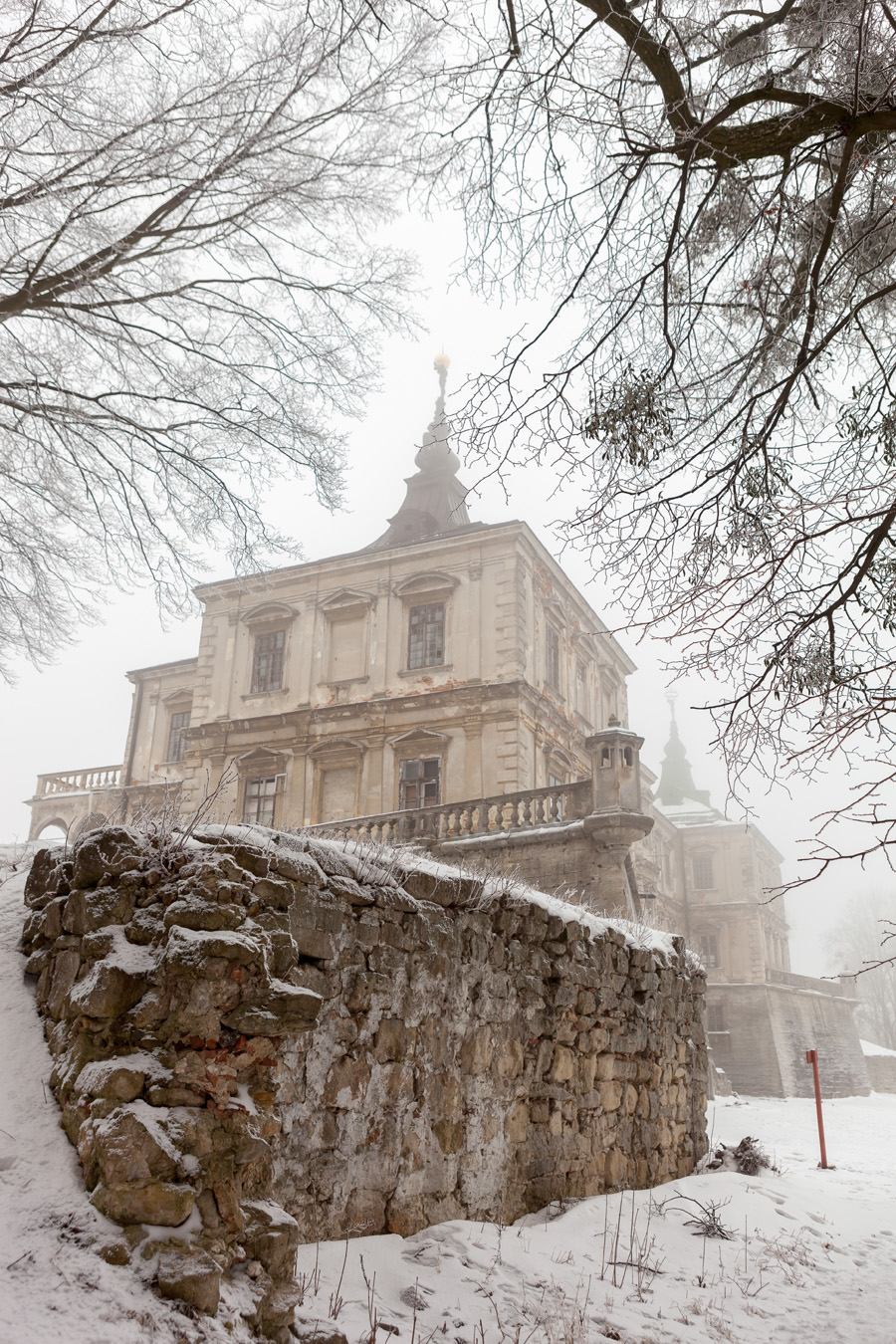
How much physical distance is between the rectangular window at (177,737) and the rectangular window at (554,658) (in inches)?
494

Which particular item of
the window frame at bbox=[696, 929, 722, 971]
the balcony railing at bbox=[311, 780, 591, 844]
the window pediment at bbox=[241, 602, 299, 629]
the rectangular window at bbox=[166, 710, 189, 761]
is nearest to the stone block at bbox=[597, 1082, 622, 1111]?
the balcony railing at bbox=[311, 780, 591, 844]

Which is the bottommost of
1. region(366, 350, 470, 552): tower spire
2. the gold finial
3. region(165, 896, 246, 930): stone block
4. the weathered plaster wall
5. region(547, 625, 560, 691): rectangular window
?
the weathered plaster wall

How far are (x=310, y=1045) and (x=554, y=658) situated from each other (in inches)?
872

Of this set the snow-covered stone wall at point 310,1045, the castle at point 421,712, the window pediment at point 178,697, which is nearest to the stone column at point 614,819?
the castle at point 421,712

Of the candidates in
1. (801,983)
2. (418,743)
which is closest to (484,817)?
(418,743)

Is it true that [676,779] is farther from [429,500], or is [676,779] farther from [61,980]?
[61,980]

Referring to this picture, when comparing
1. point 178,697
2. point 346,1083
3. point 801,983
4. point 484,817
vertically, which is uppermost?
point 178,697

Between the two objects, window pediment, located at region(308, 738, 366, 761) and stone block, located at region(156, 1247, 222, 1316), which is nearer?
stone block, located at region(156, 1247, 222, 1316)

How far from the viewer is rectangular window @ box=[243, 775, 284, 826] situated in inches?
991

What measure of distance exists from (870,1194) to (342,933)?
841 centimetres

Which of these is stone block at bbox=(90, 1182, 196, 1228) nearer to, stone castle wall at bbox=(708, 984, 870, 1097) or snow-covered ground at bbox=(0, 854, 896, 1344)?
snow-covered ground at bbox=(0, 854, 896, 1344)

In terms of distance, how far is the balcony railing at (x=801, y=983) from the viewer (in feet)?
124

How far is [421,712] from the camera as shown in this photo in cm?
2416

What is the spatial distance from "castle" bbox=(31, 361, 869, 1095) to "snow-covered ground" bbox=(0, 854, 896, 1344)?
28.5 ft
